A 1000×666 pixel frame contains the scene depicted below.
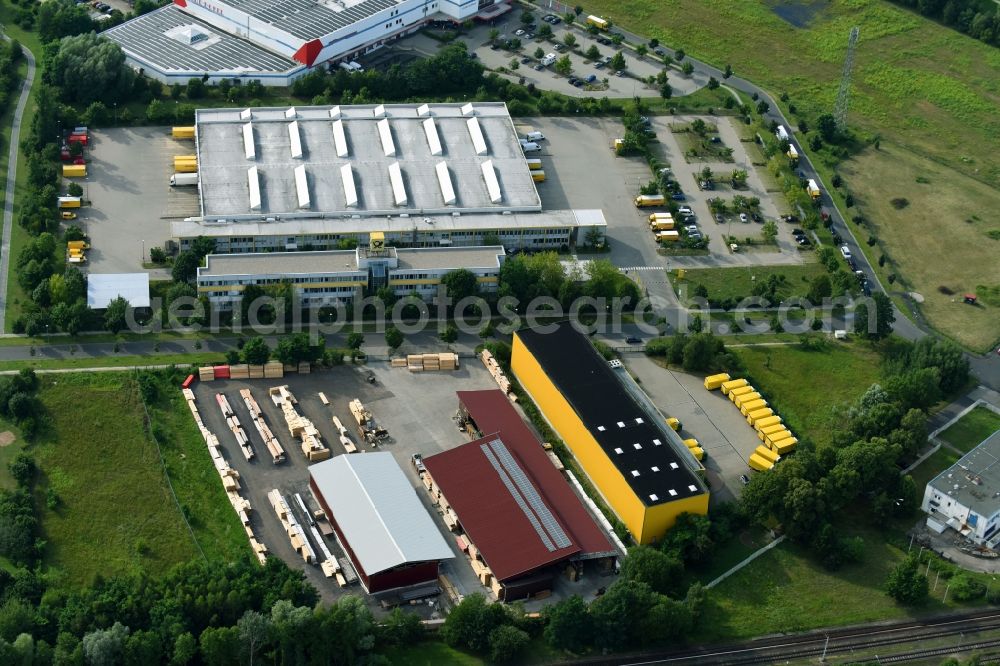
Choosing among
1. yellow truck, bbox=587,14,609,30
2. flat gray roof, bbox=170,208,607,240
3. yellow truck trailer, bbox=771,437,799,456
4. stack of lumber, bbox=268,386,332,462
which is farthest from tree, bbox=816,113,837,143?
stack of lumber, bbox=268,386,332,462

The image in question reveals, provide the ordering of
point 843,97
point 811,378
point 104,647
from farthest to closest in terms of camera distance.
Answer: point 843,97
point 811,378
point 104,647

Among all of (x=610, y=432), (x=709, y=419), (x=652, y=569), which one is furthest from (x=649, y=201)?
(x=652, y=569)

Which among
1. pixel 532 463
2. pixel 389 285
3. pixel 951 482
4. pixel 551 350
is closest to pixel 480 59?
pixel 389 285

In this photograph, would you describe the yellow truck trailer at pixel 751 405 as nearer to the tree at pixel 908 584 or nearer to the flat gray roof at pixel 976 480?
the flat gray roof at pixel 976 480

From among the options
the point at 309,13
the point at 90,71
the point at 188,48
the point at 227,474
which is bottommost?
the point at 227,474

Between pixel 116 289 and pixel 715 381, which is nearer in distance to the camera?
pixel 715 381

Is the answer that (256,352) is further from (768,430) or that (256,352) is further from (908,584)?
(908,584)

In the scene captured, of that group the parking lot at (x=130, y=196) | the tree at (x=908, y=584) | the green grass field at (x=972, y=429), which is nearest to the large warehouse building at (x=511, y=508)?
the tree at (x=908, y=584)
